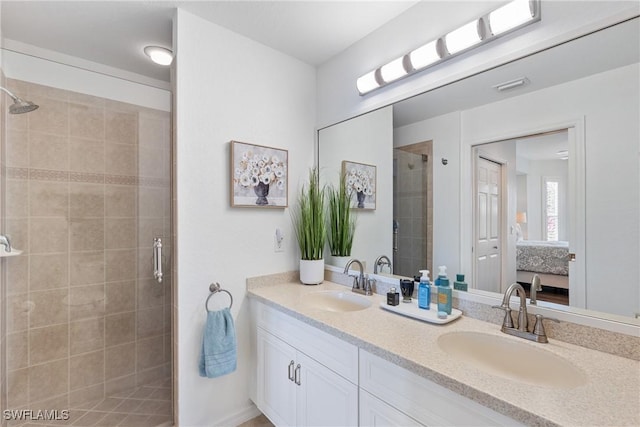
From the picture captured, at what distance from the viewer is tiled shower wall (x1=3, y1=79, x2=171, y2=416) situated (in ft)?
5.89

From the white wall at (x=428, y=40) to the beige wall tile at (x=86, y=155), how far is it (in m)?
1.58

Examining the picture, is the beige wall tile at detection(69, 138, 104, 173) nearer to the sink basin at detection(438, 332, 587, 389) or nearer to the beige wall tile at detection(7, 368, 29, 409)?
the beige wall tile at detection(7, 368, 29, 409)

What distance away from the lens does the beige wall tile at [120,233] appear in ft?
6.81

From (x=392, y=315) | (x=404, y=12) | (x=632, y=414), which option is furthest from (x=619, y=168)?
(x=404, y=12)

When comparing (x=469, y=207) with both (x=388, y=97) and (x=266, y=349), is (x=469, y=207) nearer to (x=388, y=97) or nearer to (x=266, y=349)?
(x=388, y=97)

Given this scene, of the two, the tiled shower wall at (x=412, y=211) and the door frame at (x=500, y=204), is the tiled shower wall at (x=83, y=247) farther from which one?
the door frame at (x=500, y=204)

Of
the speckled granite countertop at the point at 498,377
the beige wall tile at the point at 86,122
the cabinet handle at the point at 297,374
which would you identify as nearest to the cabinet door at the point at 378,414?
the speckled granite countertop at the point at 498,377

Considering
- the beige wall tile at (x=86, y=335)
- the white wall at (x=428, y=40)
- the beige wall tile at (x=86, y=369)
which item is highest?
the white wall at (x=428, y=40)

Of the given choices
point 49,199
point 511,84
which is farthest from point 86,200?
point 511,84

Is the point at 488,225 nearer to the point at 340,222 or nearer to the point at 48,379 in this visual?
the point at 340,222

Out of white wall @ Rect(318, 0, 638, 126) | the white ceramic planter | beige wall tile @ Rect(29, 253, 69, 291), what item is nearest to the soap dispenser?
the white ceramic planter

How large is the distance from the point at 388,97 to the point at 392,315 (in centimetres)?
125

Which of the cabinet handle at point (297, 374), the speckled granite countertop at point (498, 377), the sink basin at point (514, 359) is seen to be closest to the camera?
the speckled granite countertop at point (498, 377)

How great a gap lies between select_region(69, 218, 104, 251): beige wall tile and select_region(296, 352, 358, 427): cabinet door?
163 cm
